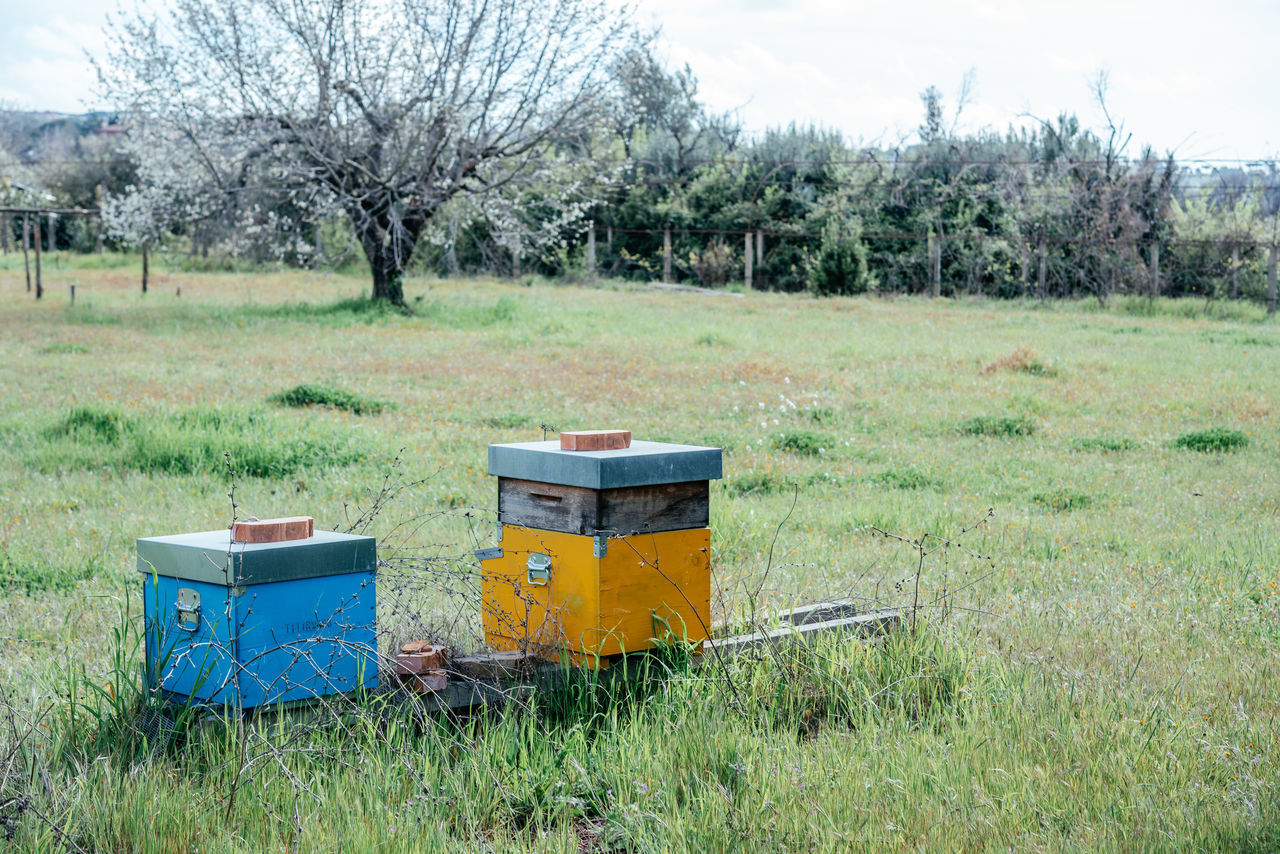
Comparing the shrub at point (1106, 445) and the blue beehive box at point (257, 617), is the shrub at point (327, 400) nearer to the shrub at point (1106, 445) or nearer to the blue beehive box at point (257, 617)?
the shrub at point (1106, 445)

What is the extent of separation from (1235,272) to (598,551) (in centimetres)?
2667

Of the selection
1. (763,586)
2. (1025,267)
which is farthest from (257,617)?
(1025,267)

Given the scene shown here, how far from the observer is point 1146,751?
126 inches

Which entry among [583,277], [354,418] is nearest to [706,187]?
[583,277]

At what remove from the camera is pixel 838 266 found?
27828 mm

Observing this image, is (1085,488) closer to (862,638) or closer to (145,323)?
(862,638)

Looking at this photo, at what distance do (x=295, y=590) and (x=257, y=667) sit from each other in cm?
24

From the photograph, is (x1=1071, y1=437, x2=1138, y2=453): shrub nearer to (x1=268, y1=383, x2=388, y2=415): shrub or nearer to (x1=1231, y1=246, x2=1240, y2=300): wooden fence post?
(x1=268, y1=383, x2=388, y2=415): shrub

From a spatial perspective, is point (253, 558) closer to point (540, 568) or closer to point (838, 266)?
point (540, 568)

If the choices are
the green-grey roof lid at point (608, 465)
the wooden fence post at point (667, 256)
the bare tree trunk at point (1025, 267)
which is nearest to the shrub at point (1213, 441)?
the green-grey roof lid at point (608, 465)

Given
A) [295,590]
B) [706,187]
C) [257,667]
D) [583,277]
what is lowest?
[257,667]

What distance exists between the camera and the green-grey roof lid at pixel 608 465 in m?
3.45

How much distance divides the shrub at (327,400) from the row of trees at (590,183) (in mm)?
8452

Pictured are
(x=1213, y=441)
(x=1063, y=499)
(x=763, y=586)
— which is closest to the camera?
(x=763, y=586)
